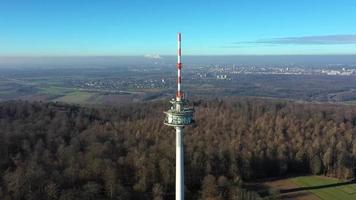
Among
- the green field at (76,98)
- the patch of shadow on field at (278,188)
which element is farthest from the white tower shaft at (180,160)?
the green field at (76,98)

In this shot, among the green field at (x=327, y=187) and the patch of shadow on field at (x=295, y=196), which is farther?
the green field at (x=327, y=187)

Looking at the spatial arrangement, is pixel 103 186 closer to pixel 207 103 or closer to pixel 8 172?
pixel 8 172

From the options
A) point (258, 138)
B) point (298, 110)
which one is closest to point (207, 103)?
point (298, 110)

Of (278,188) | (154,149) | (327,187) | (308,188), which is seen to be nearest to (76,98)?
(154,149)

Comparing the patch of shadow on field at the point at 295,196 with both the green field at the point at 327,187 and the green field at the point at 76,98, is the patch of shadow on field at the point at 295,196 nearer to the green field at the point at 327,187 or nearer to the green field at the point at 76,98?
the green field at the point at 327,187

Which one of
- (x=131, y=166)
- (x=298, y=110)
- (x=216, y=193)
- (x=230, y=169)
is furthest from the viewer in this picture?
(x=298, y=110)

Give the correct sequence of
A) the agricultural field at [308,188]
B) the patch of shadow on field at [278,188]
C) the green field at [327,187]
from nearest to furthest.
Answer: the patch of shadow on field at [278,188], the agricultural field at [308,188], the green field at [327,187]

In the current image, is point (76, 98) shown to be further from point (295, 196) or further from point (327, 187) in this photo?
point (295, 196)
